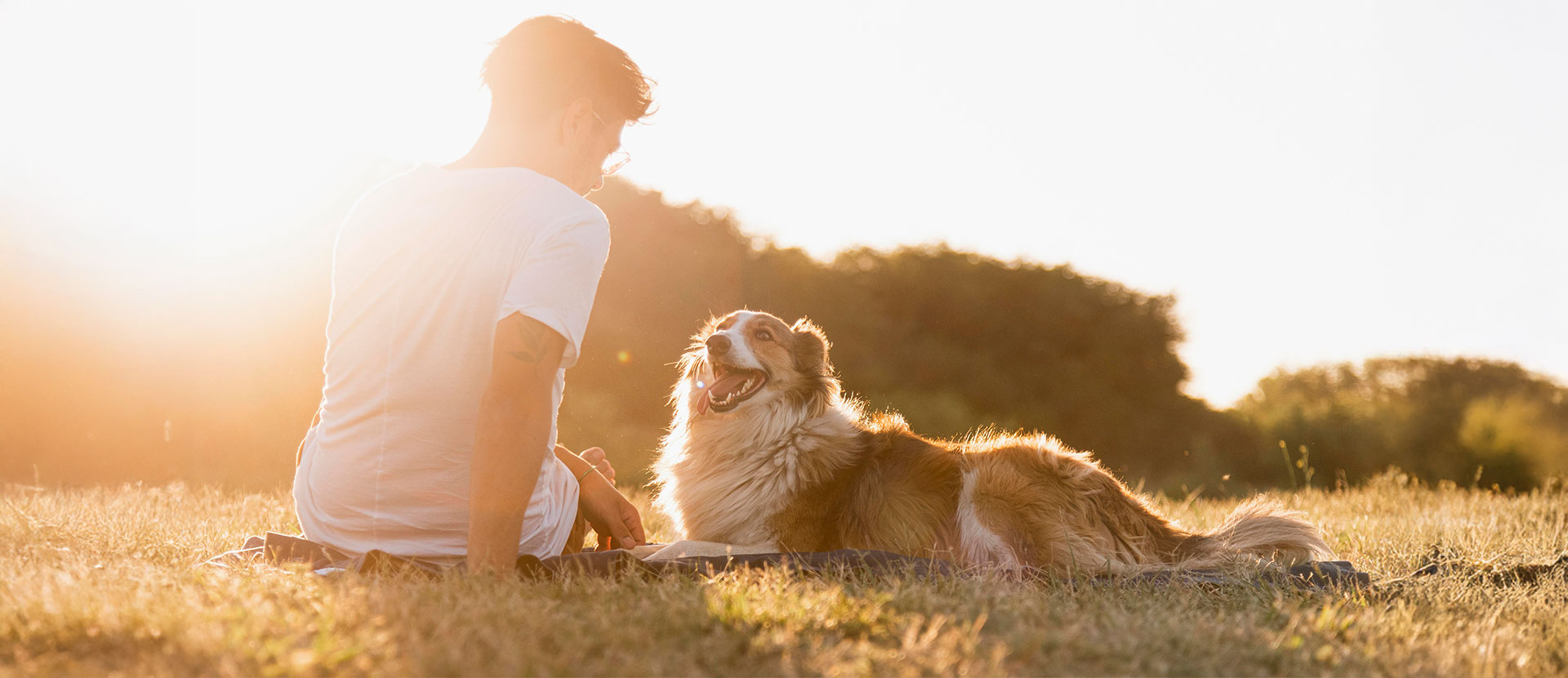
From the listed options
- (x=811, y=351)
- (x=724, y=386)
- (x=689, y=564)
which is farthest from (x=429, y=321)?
(x=811, y=351)

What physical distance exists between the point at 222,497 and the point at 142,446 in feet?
18.3

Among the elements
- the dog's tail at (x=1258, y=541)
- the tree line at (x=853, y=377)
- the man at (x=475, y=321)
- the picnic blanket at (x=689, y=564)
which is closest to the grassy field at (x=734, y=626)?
the picnic blanket at (x=689, y=564)

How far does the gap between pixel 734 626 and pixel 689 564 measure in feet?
3.35

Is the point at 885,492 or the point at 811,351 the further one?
the point at 811,351

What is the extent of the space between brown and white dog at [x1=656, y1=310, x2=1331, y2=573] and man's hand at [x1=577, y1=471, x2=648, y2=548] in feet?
1.68

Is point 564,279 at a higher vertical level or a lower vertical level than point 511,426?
higher

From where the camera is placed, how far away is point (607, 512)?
12.2 feet

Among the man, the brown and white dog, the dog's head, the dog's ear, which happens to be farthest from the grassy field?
the dog's ear

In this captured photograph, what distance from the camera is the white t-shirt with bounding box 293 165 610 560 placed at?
8.86 feet

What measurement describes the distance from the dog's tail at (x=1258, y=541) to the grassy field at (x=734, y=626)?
0.50m

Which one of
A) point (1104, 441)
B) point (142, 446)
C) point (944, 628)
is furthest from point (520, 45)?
point (1104, 441)

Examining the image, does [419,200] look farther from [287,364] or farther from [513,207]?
[287,364]

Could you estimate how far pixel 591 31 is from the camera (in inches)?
120

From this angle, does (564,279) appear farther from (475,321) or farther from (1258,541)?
(1258,541)
